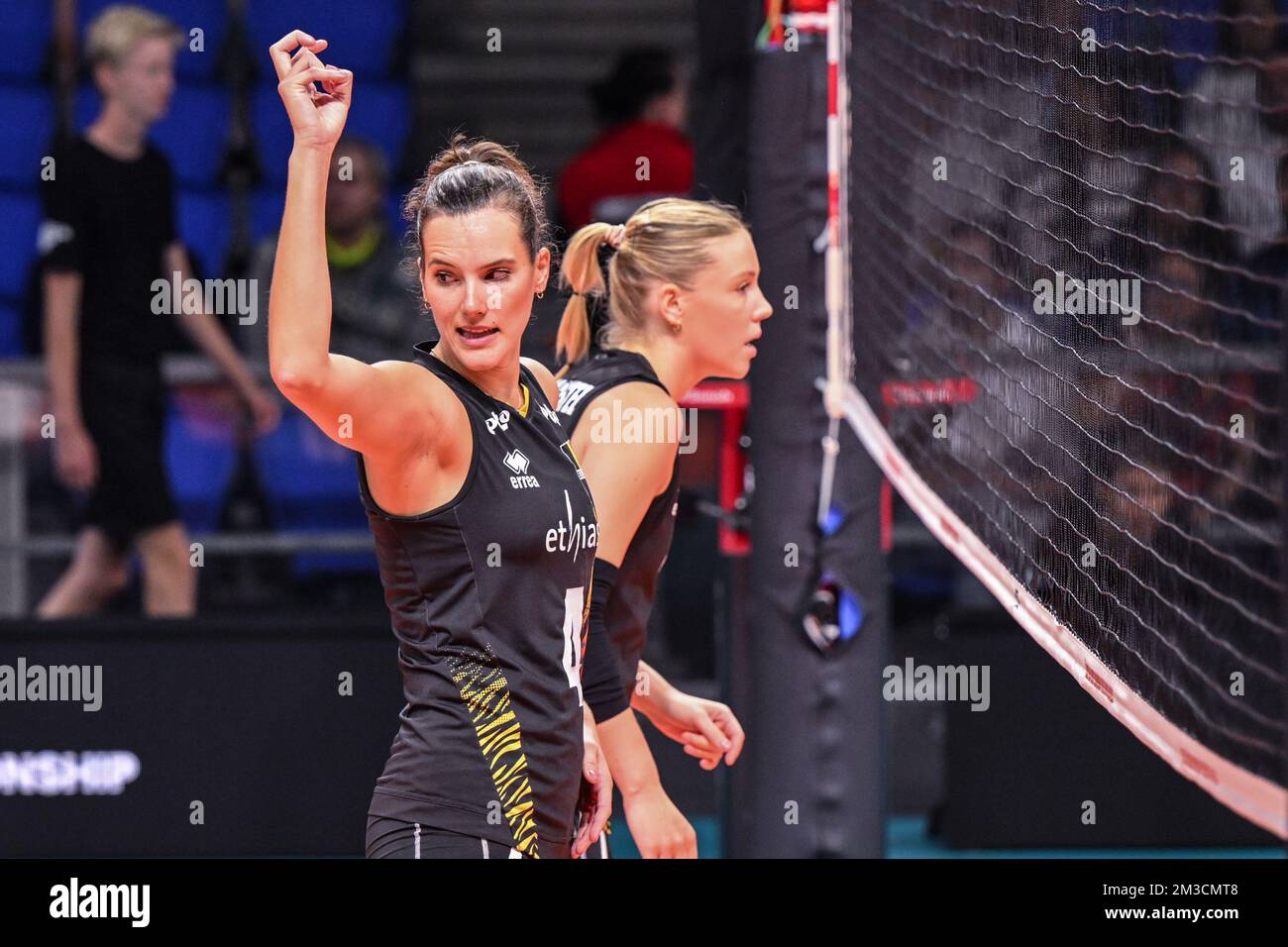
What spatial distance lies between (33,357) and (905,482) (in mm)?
3379

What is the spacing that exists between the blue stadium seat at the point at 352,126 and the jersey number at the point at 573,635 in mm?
4056

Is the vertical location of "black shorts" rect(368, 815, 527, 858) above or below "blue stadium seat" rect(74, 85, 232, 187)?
below

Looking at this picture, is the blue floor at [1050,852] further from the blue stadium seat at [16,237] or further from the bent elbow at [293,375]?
the blue stadium seat at [16,237]

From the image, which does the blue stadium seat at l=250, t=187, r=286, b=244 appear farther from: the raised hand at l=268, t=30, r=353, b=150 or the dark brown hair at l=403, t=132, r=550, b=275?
the raised hand at l=268, t=30, r=353, b=150

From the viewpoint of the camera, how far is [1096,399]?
2707 mm

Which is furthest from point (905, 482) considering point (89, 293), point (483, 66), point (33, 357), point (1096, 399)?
point (483, 66)

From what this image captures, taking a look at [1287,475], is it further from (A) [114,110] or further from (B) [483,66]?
(B) [483,66]

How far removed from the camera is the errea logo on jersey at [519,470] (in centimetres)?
226

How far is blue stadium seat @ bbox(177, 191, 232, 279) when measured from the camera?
5.98m

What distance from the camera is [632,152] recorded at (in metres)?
4.80

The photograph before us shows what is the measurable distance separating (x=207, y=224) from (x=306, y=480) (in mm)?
1127

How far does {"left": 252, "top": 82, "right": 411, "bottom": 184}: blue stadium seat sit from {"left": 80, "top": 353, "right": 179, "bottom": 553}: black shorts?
150 cm

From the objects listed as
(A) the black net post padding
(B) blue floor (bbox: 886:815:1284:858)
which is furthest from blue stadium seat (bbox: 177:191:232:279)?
(B) blue floor (bbox: 886:815:1284:858)

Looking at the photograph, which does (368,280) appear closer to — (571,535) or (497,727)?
(571,535)
